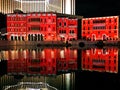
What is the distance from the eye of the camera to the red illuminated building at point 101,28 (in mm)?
85188

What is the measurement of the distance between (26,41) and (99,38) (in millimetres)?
21341

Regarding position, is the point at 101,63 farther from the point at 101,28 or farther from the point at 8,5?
the point at 8,5

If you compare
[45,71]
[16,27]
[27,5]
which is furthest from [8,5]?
Answer: [45,71]

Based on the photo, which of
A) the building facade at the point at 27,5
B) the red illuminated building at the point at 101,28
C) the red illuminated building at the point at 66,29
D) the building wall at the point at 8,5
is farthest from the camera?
the building facade at the point at 27,5

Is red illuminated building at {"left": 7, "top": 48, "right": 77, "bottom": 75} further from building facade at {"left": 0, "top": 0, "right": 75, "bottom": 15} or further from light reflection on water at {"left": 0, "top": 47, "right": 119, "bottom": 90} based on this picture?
building facade at {"left": 0, "top": 0, "right": 75, "bottom": 15}

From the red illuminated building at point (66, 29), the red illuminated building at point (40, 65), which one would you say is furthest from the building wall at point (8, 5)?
the red illuminated building at point (40, 65)

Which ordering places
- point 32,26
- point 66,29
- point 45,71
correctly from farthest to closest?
point 66,29, point 32,26, point 45,71

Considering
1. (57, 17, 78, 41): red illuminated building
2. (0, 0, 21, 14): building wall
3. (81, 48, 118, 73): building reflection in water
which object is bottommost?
(81, 48, 118, 73): building reflection in water

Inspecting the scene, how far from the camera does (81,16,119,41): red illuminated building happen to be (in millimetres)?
85188

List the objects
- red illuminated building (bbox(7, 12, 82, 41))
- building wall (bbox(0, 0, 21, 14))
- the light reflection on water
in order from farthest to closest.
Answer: building wall (bbox(0, 0, 21, 14))
red illuminated building (bbox(7, 12, 82, 41))
the light reflection on water

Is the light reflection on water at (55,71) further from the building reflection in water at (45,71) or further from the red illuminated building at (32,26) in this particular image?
the red illuminated building at (32,26)

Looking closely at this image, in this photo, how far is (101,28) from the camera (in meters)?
87.6

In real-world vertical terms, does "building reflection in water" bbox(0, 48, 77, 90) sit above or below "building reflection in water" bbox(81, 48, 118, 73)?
above

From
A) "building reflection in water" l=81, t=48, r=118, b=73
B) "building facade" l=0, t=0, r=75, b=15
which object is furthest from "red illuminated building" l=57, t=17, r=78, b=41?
"building reflection in water" l=81, t=48, r=118, b=73
